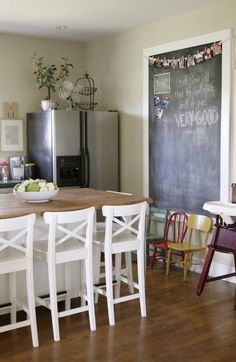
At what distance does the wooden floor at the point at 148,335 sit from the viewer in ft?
10.7

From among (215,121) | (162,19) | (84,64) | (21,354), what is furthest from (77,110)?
(21,354)

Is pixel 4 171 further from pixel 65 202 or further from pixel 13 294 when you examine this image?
pixel 13 294

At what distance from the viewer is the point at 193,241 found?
211 inches

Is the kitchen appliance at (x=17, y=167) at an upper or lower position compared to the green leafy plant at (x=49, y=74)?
lower

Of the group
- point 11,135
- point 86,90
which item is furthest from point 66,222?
point 86,90

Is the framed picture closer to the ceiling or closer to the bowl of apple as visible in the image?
the ceiling

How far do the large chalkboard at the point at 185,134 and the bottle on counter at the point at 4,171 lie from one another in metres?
1.81

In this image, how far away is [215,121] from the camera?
494 centimetres

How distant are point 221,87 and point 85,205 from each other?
2044mm

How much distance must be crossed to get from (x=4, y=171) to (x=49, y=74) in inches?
52.9

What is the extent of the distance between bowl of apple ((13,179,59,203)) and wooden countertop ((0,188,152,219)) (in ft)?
0.16

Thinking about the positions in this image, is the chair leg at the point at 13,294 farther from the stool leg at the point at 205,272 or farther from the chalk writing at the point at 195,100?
the chalk writing at the point at 195,100

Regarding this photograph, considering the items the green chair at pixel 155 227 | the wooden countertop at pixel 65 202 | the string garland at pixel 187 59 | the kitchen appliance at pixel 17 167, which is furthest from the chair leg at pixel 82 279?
the string garland at pixel 187 59

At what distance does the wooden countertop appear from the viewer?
3.50 metres
